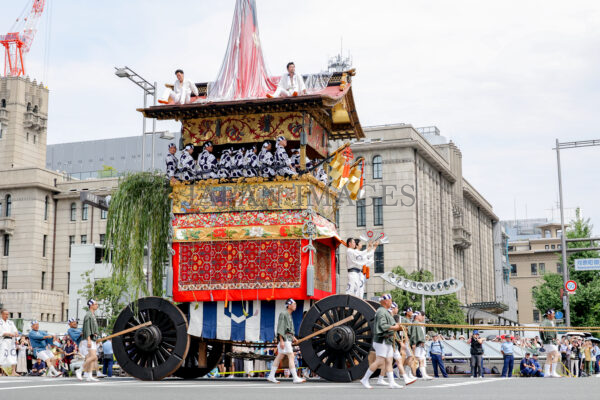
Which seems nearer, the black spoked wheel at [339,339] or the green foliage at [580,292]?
the black spoked wheel at [339,339]

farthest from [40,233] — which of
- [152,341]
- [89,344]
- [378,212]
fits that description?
[152,341]

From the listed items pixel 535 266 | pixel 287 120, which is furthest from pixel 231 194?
pixel 535 266

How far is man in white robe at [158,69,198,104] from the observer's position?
Result: 2073 cm

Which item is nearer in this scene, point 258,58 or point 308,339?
point 308,339

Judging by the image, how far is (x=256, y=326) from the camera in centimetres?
1938

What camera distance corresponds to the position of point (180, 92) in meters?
20.9

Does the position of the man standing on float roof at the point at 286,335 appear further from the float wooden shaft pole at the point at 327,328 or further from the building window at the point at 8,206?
the building window at the point at 8,206

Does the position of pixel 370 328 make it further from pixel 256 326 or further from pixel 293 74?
pixel 293 74

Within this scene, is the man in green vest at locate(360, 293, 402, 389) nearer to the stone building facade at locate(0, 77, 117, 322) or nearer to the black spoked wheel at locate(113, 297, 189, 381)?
the black spoked wheel at locate(113, 297, 189, 381)

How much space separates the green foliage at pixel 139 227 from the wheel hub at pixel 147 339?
1459 millimetres

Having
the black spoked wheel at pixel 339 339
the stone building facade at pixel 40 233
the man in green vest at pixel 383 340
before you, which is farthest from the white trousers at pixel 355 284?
the stone building facade at pixel 40 233

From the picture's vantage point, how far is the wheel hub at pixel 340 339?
1812 cm

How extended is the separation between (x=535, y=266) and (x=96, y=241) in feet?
227

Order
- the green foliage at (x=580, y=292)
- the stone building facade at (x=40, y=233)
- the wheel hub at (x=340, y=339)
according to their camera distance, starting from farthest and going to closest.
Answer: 1. the stone building facade at (x=40, y=233)
2. the green foliage at (x=580, y=292)
3. the wheel hub at (x=340, y=339)
